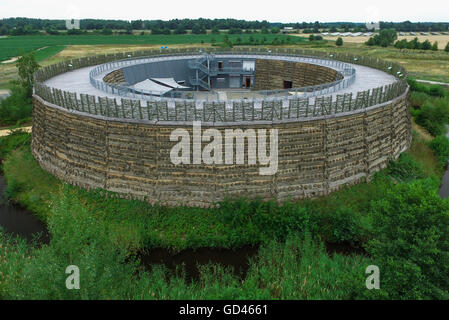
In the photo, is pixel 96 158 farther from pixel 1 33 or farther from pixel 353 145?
pixel 1 33

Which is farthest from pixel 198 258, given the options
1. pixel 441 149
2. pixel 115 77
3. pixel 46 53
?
pixel 46 53

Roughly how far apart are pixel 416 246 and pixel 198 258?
12120mm

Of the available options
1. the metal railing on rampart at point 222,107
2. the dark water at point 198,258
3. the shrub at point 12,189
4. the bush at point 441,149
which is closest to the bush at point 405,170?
the metal railing on rampart at point 222,107

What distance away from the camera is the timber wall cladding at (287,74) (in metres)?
45.8

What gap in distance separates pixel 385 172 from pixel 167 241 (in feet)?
61.2

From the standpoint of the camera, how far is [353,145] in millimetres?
25312

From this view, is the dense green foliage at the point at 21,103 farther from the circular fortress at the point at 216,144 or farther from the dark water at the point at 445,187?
the dark water at the point at 445,187

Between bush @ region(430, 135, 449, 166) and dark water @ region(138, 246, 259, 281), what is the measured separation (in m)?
22.8

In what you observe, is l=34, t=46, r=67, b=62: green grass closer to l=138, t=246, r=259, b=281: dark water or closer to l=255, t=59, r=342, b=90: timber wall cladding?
l=255, t=59, r=342, b=90: timber wall cladding

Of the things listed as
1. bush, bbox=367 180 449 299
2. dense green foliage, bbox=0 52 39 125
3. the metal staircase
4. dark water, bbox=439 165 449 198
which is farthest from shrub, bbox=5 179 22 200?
dark water, bbox=439 165 449 198

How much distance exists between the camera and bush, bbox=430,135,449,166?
32.0 meters

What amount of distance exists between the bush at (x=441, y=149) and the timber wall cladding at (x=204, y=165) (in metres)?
10.2

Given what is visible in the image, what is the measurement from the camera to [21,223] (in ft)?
79.1

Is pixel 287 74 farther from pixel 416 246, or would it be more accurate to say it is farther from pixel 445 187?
pixel 416 246
